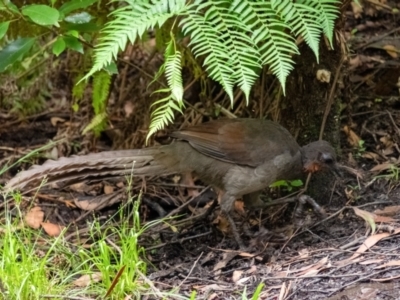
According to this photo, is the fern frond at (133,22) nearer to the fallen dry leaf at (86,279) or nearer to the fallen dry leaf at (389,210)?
the fallen dry leaf at (86,279)

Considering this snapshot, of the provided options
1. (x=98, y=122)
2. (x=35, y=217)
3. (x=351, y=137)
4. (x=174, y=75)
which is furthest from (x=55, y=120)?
(x=174, y=75)

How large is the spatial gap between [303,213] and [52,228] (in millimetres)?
1462

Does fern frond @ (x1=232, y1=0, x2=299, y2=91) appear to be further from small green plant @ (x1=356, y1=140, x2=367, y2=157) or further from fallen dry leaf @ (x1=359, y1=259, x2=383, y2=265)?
small green plant @ (x1=356, y1=140, x2=367, y2=157)

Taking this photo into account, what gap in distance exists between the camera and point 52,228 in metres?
4.06

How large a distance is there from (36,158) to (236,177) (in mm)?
1707

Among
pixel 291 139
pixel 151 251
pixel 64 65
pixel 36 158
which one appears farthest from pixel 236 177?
pixel 64 65

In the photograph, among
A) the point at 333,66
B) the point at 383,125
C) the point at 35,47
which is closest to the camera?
the point at 333,66

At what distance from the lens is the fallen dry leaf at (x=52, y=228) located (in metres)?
3.99

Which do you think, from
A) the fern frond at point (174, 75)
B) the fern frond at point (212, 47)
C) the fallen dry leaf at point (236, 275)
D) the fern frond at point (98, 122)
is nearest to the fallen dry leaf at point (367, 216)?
the fallen dry leaf at point (236, 275)

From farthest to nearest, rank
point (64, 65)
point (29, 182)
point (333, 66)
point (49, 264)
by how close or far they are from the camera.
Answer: point (64, 65)
point (333, 66)
point (29, 182)
point (49, 264)

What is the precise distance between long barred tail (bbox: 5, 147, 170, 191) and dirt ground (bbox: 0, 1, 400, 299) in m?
0.39

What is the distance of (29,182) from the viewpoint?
3633mm

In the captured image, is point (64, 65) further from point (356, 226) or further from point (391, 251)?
point (391, 251)

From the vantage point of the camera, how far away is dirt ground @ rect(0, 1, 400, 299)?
3082 mm
